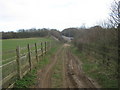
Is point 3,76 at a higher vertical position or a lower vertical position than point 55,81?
higher

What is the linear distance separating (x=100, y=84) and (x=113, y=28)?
2739 mm

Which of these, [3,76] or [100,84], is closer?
[3,76]

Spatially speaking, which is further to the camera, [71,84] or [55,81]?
[55,81]

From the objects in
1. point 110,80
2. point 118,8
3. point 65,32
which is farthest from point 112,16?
point 65,32

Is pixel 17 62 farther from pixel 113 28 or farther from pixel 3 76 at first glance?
pixel 113 28

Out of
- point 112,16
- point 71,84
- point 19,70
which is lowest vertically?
point 71,84

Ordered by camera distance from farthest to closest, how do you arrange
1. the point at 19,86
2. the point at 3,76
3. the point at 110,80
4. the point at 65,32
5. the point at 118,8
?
the point at 65,32 → the point at 110,80 → the point at 118,8 → the point at 19,86 → the point at 3,76

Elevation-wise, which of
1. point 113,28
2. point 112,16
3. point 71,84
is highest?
point 112,16

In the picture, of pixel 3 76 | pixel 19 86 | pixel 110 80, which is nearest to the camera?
pixel 3 76

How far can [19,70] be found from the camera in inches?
287

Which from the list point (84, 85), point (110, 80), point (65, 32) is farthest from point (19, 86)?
point (65, 32)

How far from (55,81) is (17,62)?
2.12 meters

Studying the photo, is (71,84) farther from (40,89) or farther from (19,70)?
(19,70)

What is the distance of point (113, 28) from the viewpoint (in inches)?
293
